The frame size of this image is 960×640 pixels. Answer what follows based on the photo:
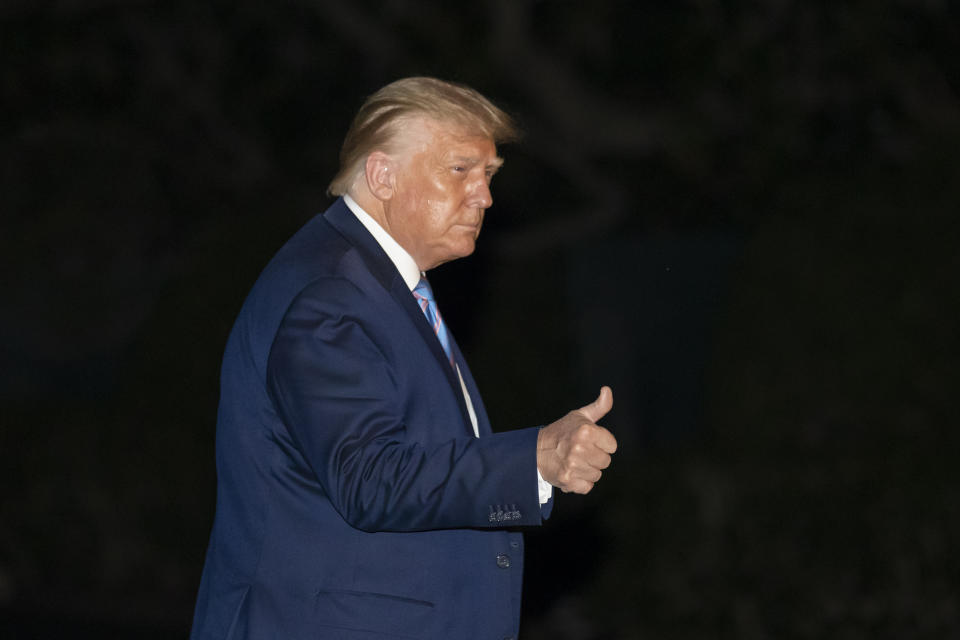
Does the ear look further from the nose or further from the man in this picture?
the nose

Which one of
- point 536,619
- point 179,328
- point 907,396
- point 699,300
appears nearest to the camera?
point 907,396

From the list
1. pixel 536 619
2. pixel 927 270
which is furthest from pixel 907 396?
pixel 536 619

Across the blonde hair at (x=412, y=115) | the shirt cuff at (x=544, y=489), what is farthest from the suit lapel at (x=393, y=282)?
the shirt cuff at (x=544, y=489)

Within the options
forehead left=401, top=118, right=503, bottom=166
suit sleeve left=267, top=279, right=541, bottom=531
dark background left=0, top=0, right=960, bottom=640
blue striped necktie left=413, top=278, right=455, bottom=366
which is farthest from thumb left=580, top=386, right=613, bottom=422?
dark background left=0, top=0, right=960, bottom=640

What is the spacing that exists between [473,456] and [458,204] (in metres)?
0.66

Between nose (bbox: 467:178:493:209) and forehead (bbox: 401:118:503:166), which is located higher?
forehead (bbox: 401:118:503:166)

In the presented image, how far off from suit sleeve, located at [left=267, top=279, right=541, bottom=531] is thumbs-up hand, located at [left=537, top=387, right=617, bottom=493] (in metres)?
0.04

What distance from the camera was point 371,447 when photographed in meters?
2.88

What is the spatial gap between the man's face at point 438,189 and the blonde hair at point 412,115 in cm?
3

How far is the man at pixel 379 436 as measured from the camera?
9.45 ft

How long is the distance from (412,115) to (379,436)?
2.52ft

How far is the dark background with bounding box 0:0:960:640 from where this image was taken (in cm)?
612

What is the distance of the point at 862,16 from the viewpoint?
911cm

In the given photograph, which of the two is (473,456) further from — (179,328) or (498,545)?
(179,328)
